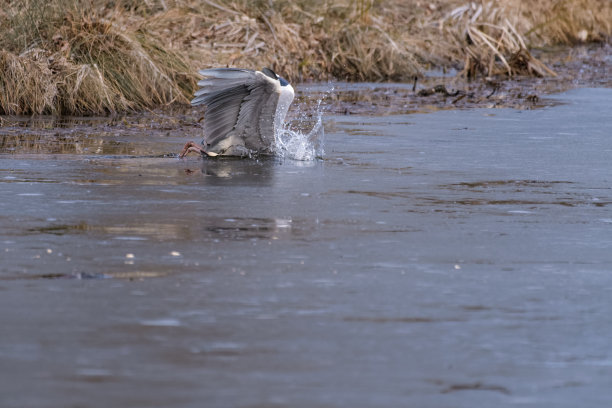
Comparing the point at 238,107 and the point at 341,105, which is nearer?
the point at 238,107

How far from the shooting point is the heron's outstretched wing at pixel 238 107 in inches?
Answer: 363

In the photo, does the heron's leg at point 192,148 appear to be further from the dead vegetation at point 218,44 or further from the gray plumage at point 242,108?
the dead vegetation at point 218,44

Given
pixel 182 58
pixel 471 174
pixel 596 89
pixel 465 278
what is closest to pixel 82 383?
pixel 465 278

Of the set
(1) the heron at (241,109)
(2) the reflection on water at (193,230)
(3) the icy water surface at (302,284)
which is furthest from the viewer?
(1) the heron at (241,109)

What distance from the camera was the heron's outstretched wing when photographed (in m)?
9.23

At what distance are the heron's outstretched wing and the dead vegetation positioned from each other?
4170mm

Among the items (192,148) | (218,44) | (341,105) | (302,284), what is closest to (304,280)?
(302,284)

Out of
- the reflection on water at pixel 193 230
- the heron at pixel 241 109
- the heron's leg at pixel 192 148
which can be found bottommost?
the reflection on water at pixel 193 230

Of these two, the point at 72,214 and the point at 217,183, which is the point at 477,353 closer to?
the point at 72,214

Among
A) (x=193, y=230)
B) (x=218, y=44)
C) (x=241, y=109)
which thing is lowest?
(x=193, y=230)

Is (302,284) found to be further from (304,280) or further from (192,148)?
(192,148)

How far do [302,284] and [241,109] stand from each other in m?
4.54

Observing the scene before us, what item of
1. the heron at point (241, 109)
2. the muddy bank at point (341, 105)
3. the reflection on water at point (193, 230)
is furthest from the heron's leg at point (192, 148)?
the reflection on water at point (193, 230)

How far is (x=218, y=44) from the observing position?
57.5ft
